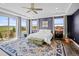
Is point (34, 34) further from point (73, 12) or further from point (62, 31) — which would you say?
point (73, 12)

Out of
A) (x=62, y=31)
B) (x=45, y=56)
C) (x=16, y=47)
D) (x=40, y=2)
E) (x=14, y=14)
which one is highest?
(x=40, y=2)

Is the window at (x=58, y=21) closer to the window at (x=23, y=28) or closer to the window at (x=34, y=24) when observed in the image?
the window at (x=34, y=24)

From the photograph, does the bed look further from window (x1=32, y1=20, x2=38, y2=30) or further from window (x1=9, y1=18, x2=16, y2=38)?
window (x1=9, y1=18, x2=16, y2=38)

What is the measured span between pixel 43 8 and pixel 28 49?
947 mm

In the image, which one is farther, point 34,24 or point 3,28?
point 34,24

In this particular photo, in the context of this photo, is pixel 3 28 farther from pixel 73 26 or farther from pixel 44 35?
pixel 73 26

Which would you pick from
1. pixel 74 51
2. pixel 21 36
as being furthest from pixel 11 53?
pixel 74 51

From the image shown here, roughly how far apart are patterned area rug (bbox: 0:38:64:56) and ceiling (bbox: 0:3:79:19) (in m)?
0.65

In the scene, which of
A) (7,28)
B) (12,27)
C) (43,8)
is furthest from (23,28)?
(43,8)

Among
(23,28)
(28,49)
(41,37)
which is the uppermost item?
(23,28)

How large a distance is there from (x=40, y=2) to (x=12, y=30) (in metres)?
0.87

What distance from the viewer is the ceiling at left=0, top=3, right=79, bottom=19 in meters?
2.12

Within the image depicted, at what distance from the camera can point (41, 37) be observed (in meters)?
2.26

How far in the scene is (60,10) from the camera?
2.25m
